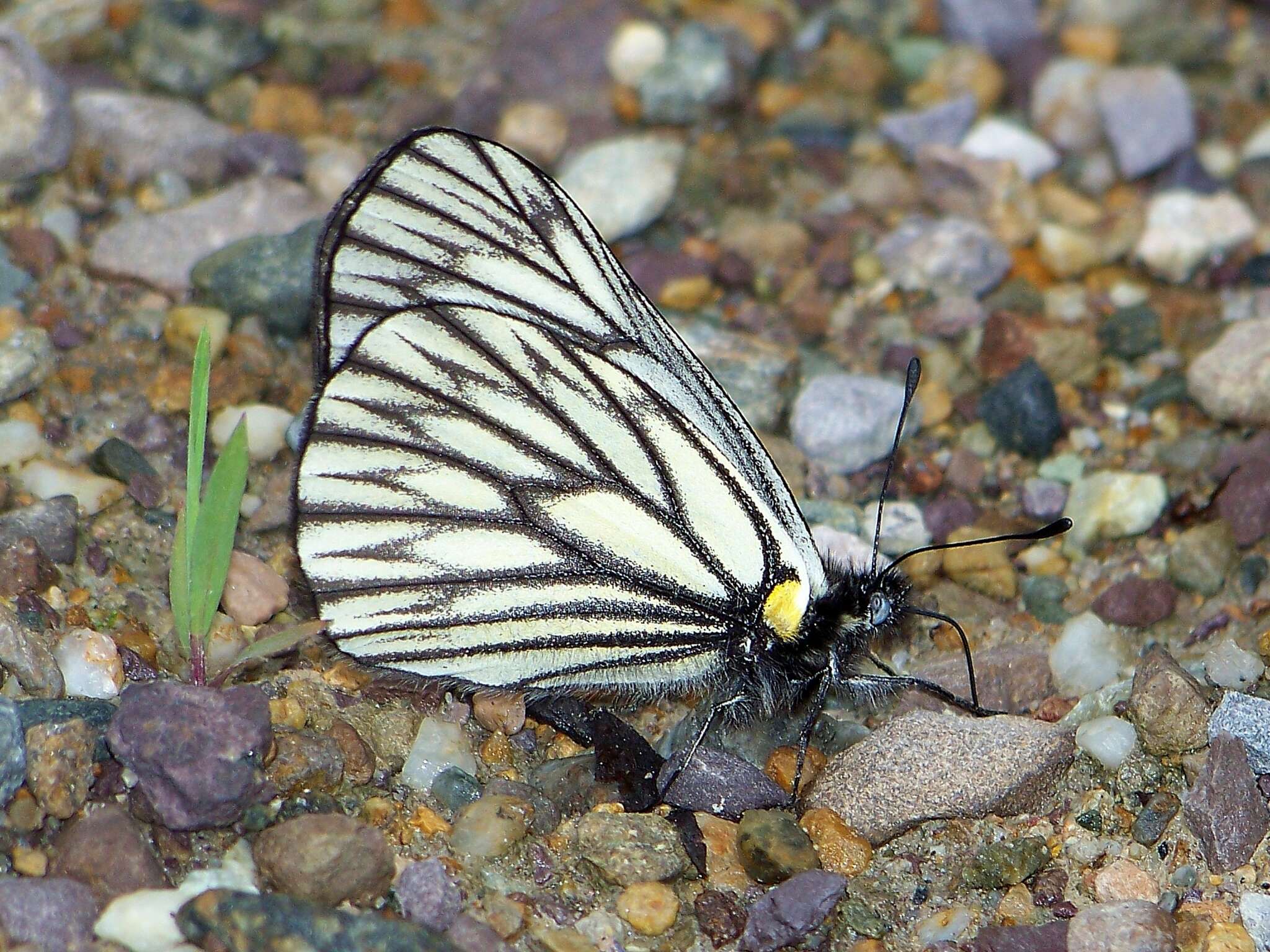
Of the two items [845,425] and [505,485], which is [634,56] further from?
[505,485]

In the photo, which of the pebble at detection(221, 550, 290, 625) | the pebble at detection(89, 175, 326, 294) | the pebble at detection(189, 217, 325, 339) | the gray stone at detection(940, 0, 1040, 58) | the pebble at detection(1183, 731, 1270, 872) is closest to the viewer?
the pebble at detection(1183, 731, 1270, 872)

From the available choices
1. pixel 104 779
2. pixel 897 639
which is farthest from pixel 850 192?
pixel 104 779

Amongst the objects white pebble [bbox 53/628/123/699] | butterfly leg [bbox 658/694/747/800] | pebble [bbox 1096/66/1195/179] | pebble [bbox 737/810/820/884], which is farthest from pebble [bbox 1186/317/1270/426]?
white pebble [bbox 53/628/123/699]

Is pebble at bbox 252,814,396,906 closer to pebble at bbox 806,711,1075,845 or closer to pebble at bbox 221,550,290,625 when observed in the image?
pebble at bbox 221,550,290,625

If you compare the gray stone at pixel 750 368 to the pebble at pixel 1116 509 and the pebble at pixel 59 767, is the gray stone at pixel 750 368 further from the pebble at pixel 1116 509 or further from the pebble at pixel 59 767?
the pebble at pixel 59 767

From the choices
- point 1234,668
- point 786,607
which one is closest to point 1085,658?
point 1234,668
